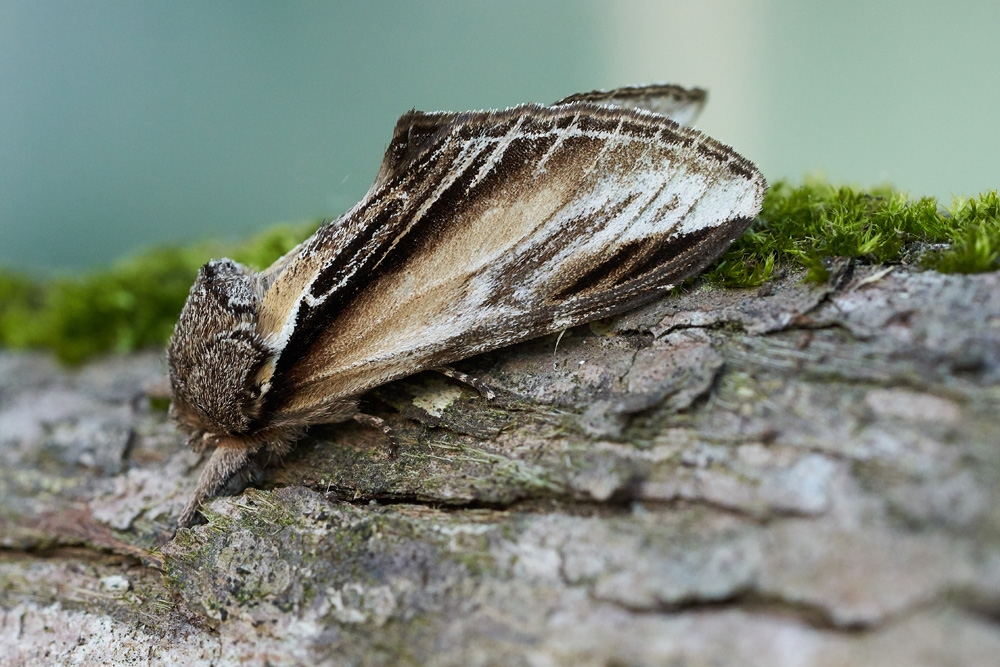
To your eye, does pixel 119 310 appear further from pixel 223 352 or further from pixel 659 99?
pixel 659 99

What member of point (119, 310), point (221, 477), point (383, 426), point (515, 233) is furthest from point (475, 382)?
point (119, 310)

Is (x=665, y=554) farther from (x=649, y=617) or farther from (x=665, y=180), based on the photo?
(x=665, y=180)

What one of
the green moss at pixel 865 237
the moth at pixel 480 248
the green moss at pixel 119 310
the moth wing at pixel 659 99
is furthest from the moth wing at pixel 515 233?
the green moss at pixel 119 310

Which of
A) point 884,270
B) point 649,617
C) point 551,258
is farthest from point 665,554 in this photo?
point 884,270

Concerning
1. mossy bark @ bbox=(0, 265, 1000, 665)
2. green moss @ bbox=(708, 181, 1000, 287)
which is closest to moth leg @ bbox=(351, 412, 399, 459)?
mossy bark @ bbox=(0, 265, 1000, 665)

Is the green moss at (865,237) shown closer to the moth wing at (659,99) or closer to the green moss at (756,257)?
the green moss at (756,257)

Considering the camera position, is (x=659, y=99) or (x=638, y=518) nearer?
(x=638, y=518)
